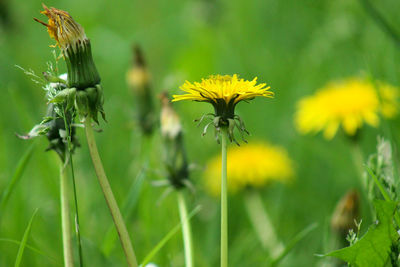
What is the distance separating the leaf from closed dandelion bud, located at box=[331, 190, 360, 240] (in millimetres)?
260

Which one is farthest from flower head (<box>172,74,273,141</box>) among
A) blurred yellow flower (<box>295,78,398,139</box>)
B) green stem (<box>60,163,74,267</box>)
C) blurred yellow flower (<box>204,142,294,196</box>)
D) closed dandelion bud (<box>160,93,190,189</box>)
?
blurred yellow flower (<box>204,142,294,196</box>)

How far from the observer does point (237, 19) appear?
12.6 feet

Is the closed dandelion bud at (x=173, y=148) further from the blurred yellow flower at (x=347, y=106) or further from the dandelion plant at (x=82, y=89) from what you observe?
the blurred yellow flower at (x=347, y=106)

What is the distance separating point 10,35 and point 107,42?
21.9 inches

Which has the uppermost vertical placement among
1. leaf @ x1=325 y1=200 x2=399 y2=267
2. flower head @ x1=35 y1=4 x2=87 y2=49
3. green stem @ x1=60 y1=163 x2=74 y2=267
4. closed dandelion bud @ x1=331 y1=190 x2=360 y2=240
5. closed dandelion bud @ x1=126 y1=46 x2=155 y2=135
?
closed dandelion bud @ x1=126 y1=46 x2=155 y2=135

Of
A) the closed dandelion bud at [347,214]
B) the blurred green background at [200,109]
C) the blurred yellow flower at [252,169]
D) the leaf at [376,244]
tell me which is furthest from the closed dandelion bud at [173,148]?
the blurred yellow flower at [252,169]

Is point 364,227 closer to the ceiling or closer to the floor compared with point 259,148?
closer to the floor

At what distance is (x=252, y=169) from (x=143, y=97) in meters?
0.50

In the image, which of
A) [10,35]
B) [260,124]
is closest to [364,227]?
[260,124]

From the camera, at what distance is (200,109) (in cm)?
295

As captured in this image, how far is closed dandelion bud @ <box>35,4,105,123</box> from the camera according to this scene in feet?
2.70

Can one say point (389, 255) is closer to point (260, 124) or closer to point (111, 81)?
point (260, 124)

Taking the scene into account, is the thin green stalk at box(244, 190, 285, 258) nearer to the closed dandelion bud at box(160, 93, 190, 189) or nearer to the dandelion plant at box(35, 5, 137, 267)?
the closed dandelion bud at box(160, 93, 190, 189)

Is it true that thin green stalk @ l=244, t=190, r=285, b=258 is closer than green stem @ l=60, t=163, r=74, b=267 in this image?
No
